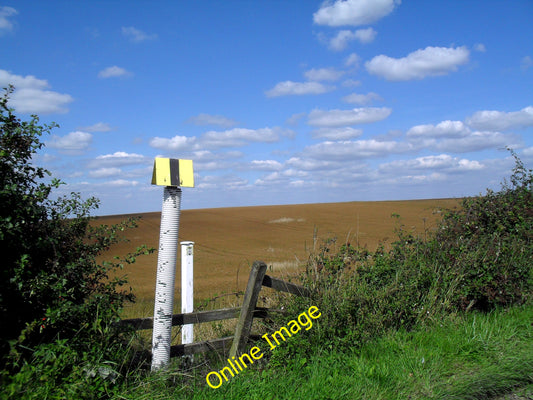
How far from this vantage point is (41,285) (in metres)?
3.27

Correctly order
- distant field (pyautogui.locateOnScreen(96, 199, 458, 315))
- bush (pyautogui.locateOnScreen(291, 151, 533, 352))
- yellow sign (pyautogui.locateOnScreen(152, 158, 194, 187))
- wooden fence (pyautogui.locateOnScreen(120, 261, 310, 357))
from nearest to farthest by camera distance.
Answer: yellow sign (pyautogui.locateOnScreen(152, 158, 194, 187)) < wooden fence (pyautogui.locateOnScreen(120, 261, 310, 357)) < bush (pyautogui.locateOnScreen(291, 151, 533, 352)) < distant field (pyautogui.locateOnScreen(96, 199, 458, 315))

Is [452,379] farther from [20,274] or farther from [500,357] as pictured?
[20,274]

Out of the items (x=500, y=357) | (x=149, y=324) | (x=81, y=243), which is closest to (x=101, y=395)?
(x=149, y=324)

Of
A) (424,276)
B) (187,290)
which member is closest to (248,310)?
(187,290)

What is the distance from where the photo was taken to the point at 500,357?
4.68 meters

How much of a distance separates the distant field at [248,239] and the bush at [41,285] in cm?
178

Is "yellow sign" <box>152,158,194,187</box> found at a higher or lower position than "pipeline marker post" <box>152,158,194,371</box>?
higher

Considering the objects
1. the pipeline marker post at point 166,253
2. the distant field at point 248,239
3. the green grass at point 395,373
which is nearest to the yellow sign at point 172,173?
the pipeline marker post at point 166,253

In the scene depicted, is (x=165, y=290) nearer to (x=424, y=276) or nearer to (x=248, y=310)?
(x=248, y=310)

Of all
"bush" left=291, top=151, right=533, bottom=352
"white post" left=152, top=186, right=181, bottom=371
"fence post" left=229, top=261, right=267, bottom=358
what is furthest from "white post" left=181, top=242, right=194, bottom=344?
"bush" left=291, top=151, right=533, bottom=352

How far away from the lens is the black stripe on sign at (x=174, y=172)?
4004mm

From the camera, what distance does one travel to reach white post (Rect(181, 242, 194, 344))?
5070 millimetres

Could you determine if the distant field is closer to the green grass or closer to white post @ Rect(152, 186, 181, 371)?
white post @ Rect(152, 186, 181, 371)

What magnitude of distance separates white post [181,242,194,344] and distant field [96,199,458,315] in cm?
61
